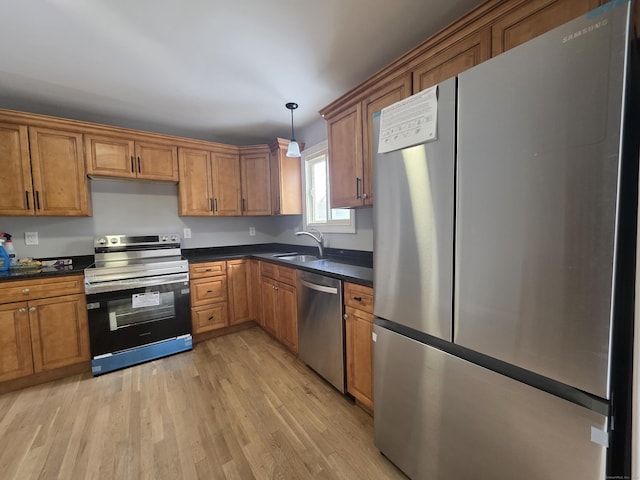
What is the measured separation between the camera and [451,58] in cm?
139

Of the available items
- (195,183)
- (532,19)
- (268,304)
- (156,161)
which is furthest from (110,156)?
(532,19)

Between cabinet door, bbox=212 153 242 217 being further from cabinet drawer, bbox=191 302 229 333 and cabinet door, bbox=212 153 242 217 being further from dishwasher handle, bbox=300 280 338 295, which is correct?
dishwasher handle, bbox=300 280 338 295

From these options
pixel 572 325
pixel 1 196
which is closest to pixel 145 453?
pixel 572 325

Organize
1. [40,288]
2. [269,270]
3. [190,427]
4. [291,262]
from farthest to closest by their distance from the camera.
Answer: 1. [269,270]
2. [291,262]
3. [40,288]
4. [190,427]

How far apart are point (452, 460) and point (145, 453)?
1.66m

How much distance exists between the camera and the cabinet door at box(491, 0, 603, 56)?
3.33 feet

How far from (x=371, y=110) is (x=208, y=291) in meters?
2.51

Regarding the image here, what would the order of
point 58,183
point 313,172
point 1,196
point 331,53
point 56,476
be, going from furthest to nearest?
point 313,172 → point 58,183 → point 1,196 → point 331,53 → point 56,476

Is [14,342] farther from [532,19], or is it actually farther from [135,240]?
[532,19]

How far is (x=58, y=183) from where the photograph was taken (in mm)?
2463

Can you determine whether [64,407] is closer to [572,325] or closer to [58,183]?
[58,183]

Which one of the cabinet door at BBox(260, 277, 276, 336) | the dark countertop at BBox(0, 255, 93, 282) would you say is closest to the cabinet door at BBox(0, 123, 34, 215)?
the dark countertop at BBox(0, 255, 93, 282)

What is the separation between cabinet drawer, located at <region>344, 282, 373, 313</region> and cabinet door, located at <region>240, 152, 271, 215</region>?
2.03m

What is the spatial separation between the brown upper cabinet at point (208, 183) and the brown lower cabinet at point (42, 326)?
1284 mm
